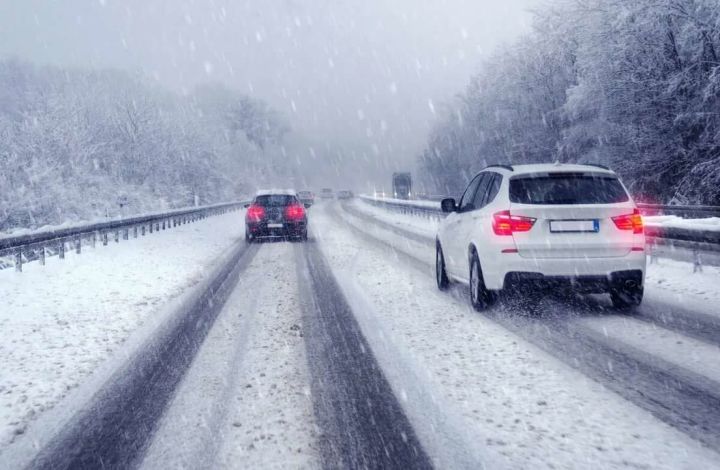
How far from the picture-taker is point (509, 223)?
21.6 ft

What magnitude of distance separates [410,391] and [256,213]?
14.6m

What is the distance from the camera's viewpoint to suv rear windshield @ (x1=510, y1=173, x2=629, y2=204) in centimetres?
→ 667

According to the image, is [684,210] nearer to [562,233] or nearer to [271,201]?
[271,201]

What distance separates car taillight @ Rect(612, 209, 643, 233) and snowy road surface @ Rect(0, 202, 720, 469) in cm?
106

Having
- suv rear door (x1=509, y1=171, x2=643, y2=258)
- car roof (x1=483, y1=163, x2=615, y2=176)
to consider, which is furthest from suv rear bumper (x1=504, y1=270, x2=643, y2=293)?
car roof (x1=483, y1=163, x2=615, y2=176)

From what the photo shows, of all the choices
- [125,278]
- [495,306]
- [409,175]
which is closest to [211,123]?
[409,175]

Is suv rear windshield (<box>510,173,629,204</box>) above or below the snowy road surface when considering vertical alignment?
above

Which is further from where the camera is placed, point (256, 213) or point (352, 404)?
point (256, 213)

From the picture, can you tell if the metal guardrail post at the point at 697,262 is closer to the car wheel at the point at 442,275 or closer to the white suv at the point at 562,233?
the white suv at the point at 562,233

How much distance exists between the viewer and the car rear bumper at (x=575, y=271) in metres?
6.44

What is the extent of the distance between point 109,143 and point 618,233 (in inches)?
1580

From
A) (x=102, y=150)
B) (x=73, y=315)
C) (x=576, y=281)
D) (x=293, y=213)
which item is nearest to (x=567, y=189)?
(x=576, y=281)

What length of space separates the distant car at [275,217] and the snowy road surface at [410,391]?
10.4m

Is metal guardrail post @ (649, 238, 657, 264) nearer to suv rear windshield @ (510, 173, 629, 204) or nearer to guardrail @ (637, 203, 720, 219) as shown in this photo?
suv rear windshield @ (510, 173, 629, 204)
